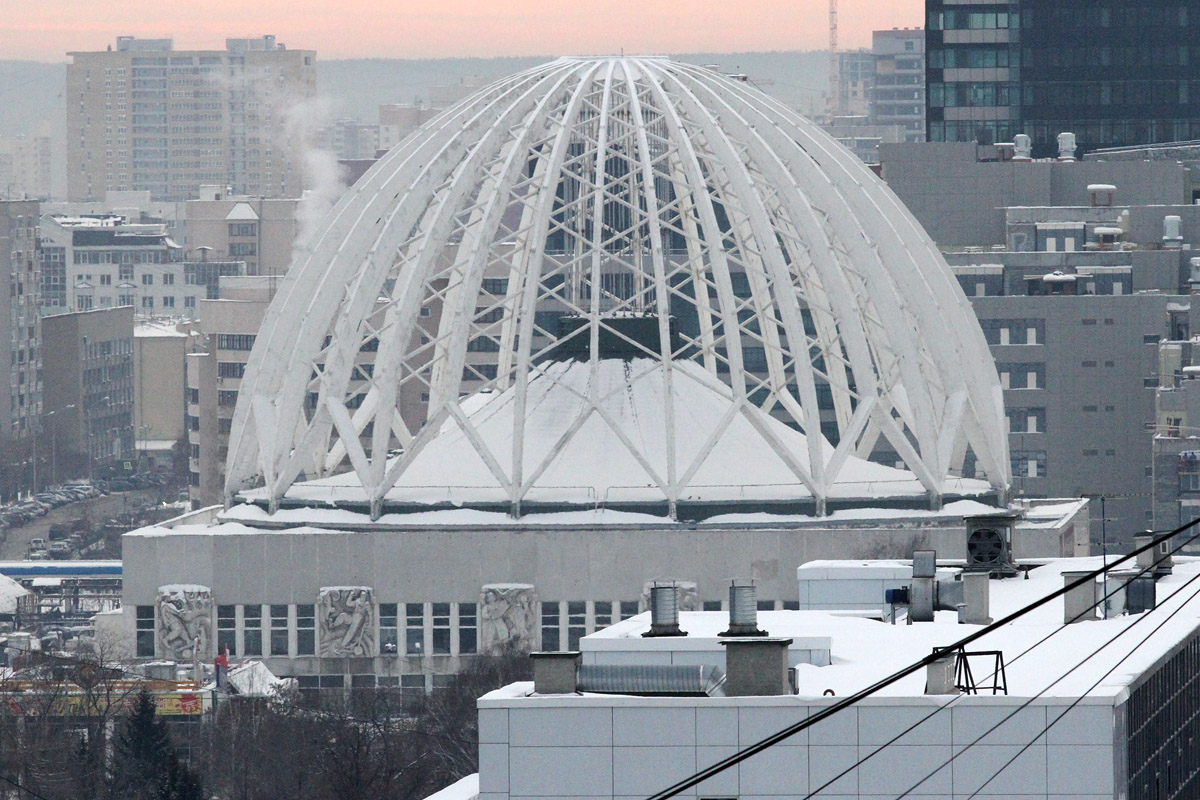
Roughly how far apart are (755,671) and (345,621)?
156ft

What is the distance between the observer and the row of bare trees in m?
73.6

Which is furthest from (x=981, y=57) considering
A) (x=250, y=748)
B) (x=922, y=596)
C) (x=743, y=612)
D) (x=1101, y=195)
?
(x=743, y=612)

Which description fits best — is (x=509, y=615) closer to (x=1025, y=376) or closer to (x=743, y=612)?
(x=743, y=612)

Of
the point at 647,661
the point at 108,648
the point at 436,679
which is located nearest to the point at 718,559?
the point at 436,679

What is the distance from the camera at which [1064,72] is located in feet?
592

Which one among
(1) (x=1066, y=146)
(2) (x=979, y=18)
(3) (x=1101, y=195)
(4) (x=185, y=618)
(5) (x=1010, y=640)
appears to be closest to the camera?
(5) (x=1010, y=640)

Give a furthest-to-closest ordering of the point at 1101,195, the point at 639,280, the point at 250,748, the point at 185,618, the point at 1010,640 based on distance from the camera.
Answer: the point at 1101,195 → the point at 639,280 → the point at 185,618 → the point at 250,748 → the point at 1010,640

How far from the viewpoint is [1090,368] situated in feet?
426

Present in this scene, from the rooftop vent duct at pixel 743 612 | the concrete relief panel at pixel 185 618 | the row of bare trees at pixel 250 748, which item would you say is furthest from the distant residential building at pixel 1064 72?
the rooftop vent duct at pixel 743 612

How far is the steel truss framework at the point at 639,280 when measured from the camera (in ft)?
303

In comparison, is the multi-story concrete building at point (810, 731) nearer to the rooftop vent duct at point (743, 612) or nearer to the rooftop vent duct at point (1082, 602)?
the rooftop vent duct at point (743, 612)

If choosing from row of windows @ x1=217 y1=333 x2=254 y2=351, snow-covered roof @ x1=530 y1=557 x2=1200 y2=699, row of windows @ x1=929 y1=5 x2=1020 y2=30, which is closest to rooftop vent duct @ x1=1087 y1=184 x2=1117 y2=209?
row of windows @ x1=929 y1=5 x2=1020 y2=30

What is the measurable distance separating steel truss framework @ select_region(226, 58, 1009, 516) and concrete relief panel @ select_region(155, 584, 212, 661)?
415cm

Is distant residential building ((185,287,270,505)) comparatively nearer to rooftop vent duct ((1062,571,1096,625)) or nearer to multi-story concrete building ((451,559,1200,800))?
rooftop vent duct ((1062,571,1096,625))
